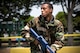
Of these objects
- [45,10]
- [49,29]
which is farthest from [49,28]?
[45,10]

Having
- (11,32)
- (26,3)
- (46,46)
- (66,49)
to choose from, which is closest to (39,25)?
(46,46)

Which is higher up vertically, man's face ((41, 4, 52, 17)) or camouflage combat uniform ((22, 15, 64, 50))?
man's face ((41, 4, 52, 17))

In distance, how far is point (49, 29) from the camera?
106 inches

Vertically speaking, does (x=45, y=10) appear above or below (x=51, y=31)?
above

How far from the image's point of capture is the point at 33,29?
271 cm

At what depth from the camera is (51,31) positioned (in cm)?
268

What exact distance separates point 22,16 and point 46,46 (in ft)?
87.0

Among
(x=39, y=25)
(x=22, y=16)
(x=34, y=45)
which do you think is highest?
(x=39, y=25)

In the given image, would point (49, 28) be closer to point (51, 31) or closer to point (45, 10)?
point (51, 31)

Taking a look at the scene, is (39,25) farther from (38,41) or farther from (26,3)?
(26,3)

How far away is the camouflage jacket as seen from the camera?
2661 mm

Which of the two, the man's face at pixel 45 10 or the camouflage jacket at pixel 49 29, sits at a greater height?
the man's face at pixel 45 10

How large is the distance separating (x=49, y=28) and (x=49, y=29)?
0.03ft

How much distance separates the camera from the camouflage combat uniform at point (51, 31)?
2646 millimetres
